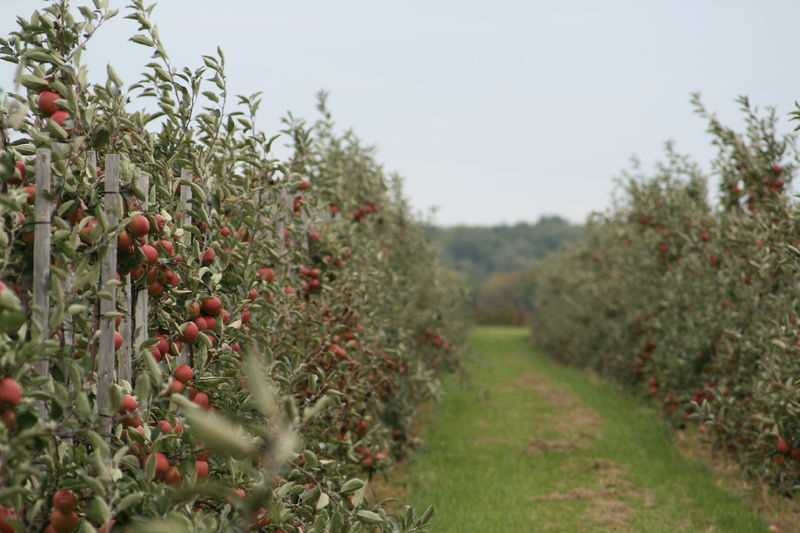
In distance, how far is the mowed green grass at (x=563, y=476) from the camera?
607cm

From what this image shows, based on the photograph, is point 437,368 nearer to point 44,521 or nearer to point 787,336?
point 787,336

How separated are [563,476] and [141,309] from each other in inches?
254

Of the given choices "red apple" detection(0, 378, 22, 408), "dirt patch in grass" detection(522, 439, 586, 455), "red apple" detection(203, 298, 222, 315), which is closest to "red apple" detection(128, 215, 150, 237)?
"red apple" detection(203, 298, 222, 315)

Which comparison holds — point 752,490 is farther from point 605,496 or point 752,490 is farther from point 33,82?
point 33,82

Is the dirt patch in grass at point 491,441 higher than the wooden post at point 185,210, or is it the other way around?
the wooden post at point 185,210

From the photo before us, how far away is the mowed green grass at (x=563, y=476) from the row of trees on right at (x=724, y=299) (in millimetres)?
607

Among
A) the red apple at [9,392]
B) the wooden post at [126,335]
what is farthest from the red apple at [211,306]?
the red apple at [9,392]

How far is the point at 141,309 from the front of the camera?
2.56 metres

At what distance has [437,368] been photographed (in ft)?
34.4

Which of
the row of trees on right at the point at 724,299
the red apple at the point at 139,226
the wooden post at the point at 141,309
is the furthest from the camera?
the row of trees on right at the point at 724,299

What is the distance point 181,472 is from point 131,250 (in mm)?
810

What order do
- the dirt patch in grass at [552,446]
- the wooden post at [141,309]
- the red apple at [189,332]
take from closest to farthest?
the wooden post at [141,309] < the red apple at [189,332] < the dirt patch in grass at [552,446]

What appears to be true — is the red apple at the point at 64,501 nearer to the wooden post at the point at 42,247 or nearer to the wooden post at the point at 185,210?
the wooden post at the point at 42,247

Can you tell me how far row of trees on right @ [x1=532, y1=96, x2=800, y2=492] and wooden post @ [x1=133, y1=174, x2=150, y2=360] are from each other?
3.77m
